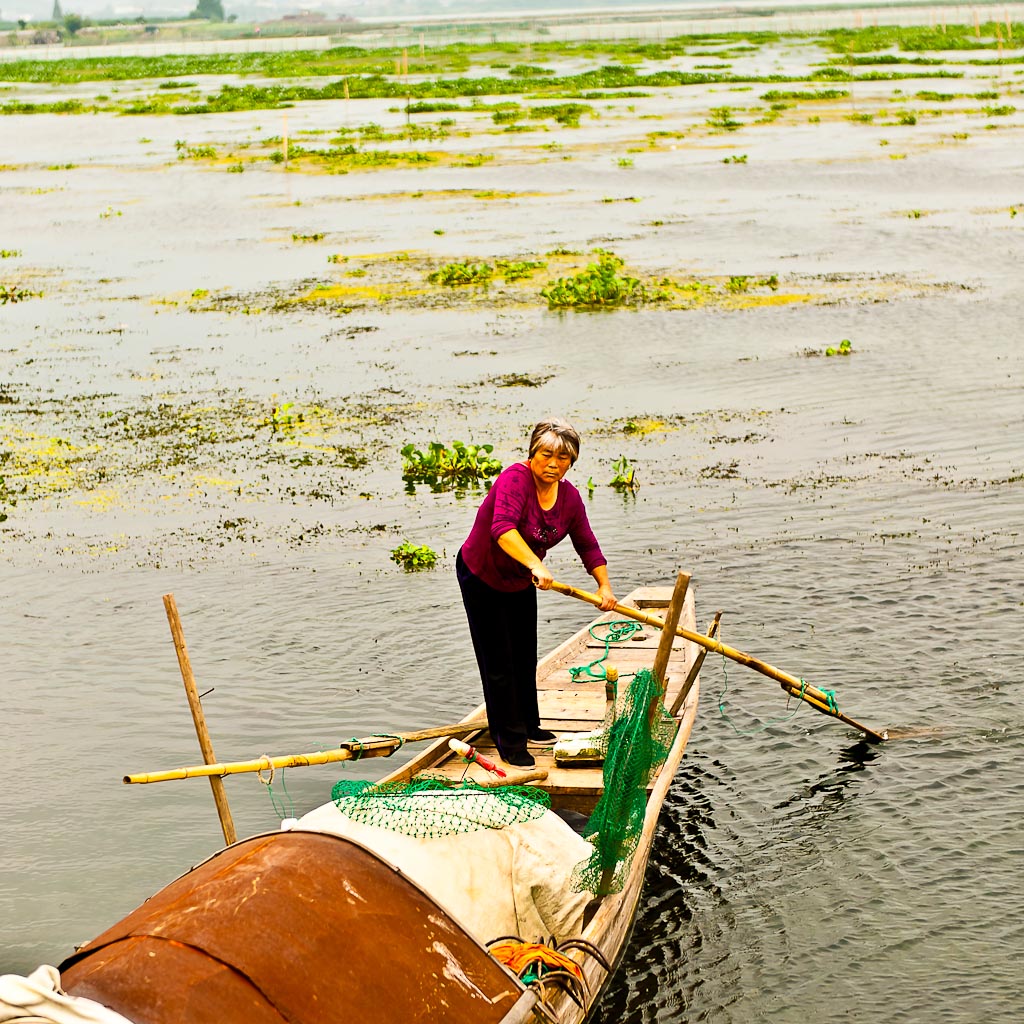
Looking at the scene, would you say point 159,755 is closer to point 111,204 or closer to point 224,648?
point 224,648

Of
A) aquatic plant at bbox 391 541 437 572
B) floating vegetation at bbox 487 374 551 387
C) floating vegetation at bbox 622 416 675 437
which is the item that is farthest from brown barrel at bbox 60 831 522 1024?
floating vegetation at bbox 487 374 551 387

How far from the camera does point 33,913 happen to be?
9.22 meters

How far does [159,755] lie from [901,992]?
5.73 metres

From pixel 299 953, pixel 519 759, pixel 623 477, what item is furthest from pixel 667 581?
pixel 299 953

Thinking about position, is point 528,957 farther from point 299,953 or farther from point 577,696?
point 577,696

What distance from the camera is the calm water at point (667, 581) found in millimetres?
8844

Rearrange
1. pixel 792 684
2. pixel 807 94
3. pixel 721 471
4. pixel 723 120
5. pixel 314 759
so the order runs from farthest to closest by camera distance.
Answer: pixel 807 94, pixel 723 120, pixel 721 471, pixel 792 684, pixel 314 759

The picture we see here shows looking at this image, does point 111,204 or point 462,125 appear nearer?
point 111,204

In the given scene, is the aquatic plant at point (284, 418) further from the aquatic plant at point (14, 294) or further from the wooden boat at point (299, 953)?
the wooden boat at point (299, 953)

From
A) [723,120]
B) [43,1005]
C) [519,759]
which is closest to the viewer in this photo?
[43,1005]

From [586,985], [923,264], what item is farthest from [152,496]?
[923,264]

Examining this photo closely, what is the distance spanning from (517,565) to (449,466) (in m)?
7.71

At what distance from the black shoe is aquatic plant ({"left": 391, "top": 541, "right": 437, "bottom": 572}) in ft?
16.5

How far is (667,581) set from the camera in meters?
13.4
